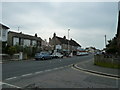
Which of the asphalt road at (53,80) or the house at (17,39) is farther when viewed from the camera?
the house at (17,39)

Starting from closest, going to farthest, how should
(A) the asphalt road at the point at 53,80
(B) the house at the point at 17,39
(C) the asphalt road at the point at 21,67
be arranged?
(A) the asphalt road at the point at 53,80
(C) the asphalt road at the point at 21,67
(B) the house at the point at 17,39

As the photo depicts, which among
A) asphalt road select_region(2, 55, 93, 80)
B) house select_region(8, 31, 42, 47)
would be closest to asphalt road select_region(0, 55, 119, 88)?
asphalt road select_region(2, 55, 93, 80)

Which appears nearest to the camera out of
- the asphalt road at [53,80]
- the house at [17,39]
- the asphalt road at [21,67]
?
the asphalt road at [53,80]

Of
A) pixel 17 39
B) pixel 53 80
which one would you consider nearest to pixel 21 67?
pixel 53 80

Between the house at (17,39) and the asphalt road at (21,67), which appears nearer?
the asphalt road at (21,67)

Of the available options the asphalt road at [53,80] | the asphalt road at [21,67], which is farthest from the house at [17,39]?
the asphalt road at [53,80]

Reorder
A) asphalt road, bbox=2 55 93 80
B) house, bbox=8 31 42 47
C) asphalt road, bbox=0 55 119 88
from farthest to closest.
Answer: house, bbox=8 31 42 47 → asphalt road, bbox=2 55 93 80 → asphalt road, bbox=0 55 119 88

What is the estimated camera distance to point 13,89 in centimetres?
671

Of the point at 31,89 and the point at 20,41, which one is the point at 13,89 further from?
the point at 20,41

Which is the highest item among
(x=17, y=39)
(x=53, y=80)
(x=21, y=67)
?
(x=17, y=39)

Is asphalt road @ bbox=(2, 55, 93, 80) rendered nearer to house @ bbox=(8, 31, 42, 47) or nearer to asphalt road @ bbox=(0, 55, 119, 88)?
asphalt road @ bbox=(0, 55, 119, 88)

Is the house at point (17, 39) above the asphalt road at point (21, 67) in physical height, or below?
above

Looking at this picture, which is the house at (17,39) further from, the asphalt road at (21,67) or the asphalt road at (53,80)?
the asphalt road at (53,80)

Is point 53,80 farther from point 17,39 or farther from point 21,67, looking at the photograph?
point 17,39
